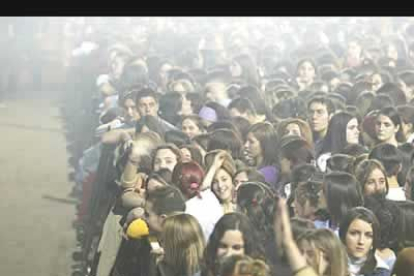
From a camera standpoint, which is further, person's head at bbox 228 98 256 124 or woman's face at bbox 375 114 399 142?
person's head at bbox 228 98 256 124

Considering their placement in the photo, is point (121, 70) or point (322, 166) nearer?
point (322, 166)

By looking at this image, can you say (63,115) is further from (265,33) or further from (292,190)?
(292,190)

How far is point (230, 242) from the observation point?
21.4 feet

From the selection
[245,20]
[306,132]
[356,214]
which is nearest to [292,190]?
[356,214]

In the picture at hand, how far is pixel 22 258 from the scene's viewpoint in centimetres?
905

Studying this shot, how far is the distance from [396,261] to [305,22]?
22.5 ft

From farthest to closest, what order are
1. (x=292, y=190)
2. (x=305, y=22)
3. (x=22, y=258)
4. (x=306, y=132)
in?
(x=305, y=22) → (x=22, y=258) → (x=306, y=132) → (x=292, y=190)

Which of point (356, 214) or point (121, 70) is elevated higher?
point (121, 70)

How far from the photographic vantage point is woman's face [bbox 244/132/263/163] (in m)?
8.07

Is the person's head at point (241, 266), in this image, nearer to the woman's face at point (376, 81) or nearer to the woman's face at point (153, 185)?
the woman's face at point (153, 185)

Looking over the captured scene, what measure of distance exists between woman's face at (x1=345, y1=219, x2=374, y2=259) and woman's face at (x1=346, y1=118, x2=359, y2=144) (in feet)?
5.49

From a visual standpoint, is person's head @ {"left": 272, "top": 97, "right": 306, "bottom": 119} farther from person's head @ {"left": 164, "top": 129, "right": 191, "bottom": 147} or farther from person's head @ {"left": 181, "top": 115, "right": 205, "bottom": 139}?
person's head @ {"left": 164, "top": 129, "right": 191, "bottom": 147}

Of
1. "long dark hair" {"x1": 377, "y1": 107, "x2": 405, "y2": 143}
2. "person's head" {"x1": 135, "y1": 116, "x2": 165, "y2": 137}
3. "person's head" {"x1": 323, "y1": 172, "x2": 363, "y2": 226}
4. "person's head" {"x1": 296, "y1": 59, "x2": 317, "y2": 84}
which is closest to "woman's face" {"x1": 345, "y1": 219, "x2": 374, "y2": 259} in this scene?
"person's head" {"x1": 323, "y1": 172, "x2": 363, "y2": 226}
